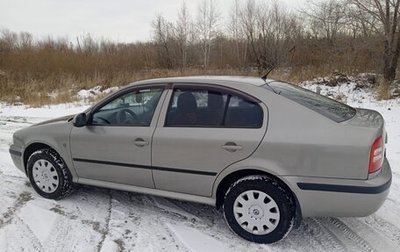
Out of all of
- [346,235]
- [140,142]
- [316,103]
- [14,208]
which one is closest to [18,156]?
[14,208]

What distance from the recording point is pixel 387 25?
470 inches

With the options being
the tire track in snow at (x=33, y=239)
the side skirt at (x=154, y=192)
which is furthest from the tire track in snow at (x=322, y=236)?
the tire track in snow at (x=33, y=239)

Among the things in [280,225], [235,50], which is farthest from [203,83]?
[235,50]

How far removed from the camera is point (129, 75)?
20.2m

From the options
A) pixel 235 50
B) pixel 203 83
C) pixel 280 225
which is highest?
pixel 235 50

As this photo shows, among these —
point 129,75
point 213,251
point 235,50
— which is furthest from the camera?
point 235,50

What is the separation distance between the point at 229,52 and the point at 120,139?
70.1 ft

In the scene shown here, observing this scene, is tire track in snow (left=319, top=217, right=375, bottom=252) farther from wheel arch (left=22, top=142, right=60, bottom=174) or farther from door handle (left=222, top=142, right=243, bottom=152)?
wheel arch (left=22, top=142, right=60, bottom=174)

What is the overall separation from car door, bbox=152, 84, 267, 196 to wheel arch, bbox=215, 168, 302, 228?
0.10 metres

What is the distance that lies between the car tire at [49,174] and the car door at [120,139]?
0.75ft

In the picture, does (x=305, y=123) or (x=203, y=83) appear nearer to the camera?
(x=305, y=123)

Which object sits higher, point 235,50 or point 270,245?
point 235,50

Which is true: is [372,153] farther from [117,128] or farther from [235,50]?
[235,50]

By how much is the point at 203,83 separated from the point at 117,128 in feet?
3.58
